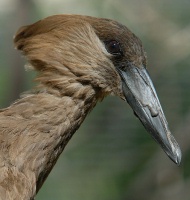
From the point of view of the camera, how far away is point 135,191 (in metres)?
6.80

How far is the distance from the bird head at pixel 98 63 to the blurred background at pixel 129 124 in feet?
8.72

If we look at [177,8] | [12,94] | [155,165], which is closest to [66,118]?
[12,94]

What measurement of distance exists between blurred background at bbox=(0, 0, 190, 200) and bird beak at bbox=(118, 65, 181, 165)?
2741 mm

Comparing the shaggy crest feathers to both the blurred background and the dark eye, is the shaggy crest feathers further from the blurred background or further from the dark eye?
the blurred background

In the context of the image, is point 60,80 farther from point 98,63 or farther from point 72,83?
point 98,63

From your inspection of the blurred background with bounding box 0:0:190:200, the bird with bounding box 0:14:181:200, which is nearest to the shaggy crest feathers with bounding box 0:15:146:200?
the bird with bounding box 0:14:181:200

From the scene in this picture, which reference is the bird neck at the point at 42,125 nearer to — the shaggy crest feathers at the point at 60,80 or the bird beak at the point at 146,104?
the shaggy crest feathers at the point at 60,80

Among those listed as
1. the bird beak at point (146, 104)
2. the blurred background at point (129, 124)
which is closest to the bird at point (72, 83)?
the bird beak at point (146, 104)

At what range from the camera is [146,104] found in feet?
12.6

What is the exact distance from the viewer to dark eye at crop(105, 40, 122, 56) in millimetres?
3820

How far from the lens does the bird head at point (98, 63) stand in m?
3.83

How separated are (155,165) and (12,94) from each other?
54.0 inches

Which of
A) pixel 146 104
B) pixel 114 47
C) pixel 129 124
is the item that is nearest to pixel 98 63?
pixel 114 47

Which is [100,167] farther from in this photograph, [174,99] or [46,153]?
[46,153]
